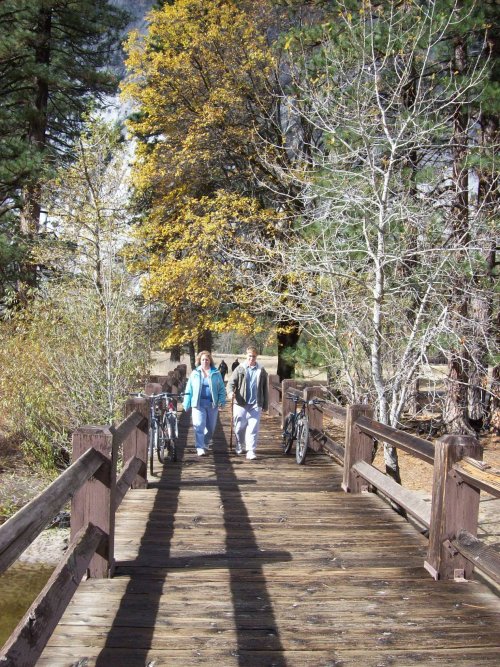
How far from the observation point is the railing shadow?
12.9ft

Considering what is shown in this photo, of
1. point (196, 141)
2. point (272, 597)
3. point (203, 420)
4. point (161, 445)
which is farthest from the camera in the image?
point (196, 141)

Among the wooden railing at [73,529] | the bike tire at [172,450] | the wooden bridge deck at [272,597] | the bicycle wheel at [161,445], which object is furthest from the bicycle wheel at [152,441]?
the wooden railing at [73,529]

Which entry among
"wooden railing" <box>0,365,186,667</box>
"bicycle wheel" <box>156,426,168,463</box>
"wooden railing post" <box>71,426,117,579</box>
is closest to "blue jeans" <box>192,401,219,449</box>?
"bicycle wheel" <box>156,426,168,463</box>

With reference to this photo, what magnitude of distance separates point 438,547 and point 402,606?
677 millimetres

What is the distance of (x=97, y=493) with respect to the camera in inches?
192

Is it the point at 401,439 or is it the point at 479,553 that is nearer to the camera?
the point at 479,553

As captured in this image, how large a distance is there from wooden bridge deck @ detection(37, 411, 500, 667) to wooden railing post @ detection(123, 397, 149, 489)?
72 cm

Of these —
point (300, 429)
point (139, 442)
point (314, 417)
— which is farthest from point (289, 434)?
point (139, 442)

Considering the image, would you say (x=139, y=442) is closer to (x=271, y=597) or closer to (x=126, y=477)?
(x=126, y=477)

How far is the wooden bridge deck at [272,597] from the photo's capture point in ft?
12.6

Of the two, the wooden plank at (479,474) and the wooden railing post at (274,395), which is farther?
the wooden railing post at (274,395)

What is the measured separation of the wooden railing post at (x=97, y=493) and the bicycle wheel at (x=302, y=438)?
581 centimetres

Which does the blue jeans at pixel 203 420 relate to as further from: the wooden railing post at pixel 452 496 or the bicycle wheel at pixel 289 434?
the wooden railing post at pixel 452 496

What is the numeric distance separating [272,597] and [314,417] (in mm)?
6870
